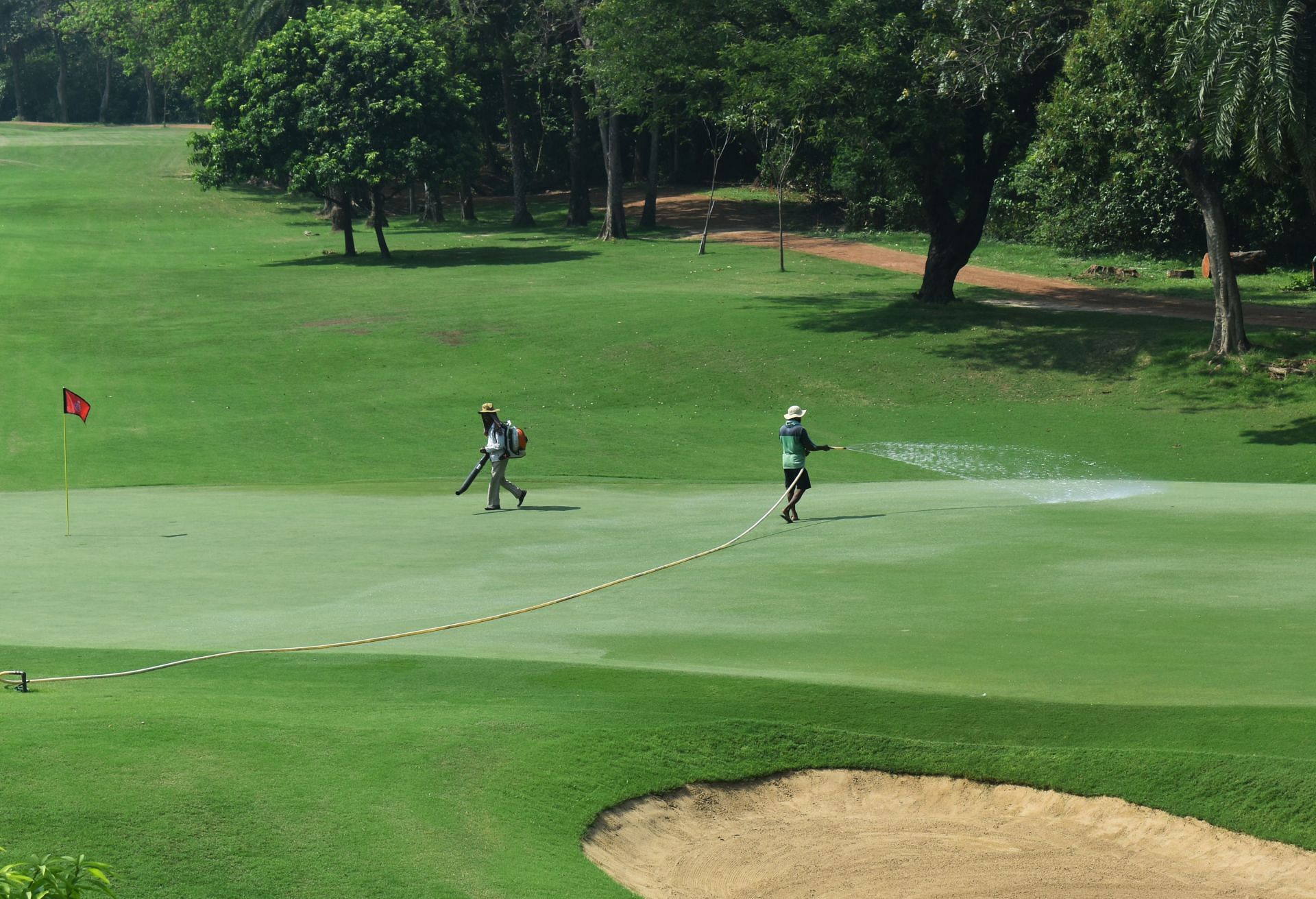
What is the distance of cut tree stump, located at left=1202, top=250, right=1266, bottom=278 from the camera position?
179ft

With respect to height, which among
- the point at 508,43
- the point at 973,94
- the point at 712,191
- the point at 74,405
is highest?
the point at 508,43

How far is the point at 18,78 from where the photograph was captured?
488 ft

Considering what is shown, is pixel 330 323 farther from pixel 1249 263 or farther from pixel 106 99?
pixel 106 99

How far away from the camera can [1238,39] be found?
28875 mm

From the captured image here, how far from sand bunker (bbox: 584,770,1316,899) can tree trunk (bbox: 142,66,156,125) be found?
145 metres

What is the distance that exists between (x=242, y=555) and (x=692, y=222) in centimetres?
6360

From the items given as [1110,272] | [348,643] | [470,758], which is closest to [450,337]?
[1110,272]

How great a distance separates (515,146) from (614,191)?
1024cm

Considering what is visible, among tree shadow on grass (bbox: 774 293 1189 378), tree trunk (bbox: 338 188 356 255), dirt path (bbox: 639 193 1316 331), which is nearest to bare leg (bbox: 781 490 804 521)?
→ tree shadow on grass (bbox: 774 293 1189 378)

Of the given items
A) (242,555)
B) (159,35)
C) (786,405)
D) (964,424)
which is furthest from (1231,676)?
(159,35)

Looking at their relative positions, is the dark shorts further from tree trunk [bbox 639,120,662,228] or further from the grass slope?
tree trunk [bbox 639,120,662,228]

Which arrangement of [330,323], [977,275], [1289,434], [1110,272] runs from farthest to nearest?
1. [977,275]
2. [1110,272]
3. [330,323]
4. [1289,434]

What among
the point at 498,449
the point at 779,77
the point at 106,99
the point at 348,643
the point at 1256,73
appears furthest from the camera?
the point at 106,99

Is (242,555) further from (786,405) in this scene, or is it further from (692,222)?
(692,222)
